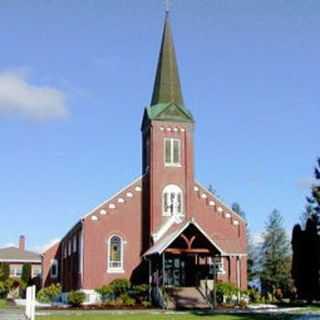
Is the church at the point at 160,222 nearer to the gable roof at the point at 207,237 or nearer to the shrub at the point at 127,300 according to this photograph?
the gable roof at the point at 207,237

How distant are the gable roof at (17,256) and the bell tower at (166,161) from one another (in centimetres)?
3864

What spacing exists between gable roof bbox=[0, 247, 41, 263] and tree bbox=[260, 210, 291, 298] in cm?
2922

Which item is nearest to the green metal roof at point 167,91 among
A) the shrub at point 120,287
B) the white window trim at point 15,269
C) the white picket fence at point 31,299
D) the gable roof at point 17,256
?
the shrub at point 120,287

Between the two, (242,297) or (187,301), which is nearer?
(187,301)

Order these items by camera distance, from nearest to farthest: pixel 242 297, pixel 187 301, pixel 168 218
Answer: pixel 187 301 < pixel 242 297 < pixel 168 218

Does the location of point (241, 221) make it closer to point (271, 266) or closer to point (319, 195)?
point (319, 195)

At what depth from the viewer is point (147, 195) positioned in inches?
1719

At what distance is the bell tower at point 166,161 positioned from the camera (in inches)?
1681

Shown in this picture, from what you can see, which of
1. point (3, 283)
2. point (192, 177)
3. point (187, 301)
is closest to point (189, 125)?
point (192, 177)

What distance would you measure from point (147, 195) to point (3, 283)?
28.7 meters

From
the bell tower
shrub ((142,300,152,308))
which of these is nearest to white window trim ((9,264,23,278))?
the bell tower

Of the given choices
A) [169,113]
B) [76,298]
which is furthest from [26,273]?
[169,113]

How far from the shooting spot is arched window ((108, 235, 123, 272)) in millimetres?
41875

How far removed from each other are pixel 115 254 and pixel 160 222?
3822 mm
